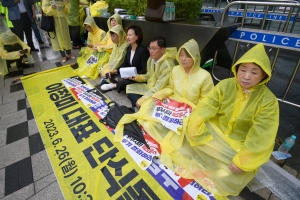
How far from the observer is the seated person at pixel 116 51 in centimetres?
363

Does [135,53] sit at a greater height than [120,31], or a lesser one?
lesser

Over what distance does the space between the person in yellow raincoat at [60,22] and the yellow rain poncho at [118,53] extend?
1.82 m

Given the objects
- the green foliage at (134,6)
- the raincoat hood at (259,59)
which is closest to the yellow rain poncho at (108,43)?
the green foliage at (134,6)

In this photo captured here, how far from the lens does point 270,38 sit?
2.15 meters

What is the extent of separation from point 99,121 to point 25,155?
1.01 m

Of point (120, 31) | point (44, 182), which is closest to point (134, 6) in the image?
point (120, 31)

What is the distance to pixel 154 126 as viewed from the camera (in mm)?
2266

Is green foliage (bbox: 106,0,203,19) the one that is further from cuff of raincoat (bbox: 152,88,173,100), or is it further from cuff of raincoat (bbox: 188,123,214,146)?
cuff of raincoat (bbox: 188,123,214,146)

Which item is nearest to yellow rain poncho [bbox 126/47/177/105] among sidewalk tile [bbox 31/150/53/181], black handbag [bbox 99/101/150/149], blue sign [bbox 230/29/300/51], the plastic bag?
black handbag [bbox 99/101/150/149]

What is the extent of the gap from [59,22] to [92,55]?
131 centimetres

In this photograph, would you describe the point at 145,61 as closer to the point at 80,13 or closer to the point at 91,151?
the point at 91,151

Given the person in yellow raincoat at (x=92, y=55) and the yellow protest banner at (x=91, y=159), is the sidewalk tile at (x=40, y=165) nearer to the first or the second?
the yellow protest banner at (x=91, y=159)

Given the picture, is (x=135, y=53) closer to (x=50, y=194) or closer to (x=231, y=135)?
(x=231, y=135)

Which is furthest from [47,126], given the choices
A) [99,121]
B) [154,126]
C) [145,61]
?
[145,61]
